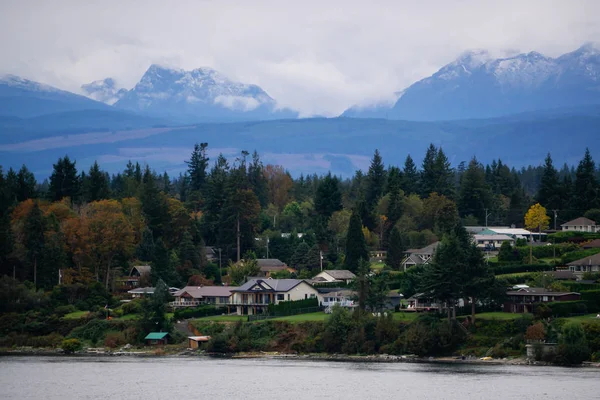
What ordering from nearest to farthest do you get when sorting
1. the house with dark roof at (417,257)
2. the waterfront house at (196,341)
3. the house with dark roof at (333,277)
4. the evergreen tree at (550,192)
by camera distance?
Result: the waterfront house at (196,341) → the house with dark roof at (333,277) → the house with dark roof at (417,257) → the evergreen tree at (550,192)

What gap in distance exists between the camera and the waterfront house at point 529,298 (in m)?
83.2

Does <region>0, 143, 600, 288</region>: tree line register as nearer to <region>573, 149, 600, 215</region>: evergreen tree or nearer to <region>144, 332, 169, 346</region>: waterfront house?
<region>573, 149, 600, 215</region>: evergreen tree

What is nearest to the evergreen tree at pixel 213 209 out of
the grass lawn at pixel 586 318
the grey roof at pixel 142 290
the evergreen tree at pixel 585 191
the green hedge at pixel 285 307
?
the grey roof at pixel 142 290

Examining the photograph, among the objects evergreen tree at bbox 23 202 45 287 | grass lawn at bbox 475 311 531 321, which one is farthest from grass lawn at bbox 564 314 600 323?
evergreen tree at bbox 23 202 45 287

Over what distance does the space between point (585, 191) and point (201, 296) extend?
165 feet

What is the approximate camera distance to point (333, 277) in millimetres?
106875

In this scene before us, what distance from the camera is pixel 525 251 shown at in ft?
346

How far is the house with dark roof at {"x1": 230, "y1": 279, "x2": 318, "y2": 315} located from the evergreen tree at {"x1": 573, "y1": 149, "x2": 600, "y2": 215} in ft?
133

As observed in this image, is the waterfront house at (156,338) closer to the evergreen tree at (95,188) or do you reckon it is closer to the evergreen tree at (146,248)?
the evergreen tree at (146,248)

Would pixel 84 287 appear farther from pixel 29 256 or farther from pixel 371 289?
pixel 371 289

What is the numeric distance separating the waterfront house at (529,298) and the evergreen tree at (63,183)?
209 ft

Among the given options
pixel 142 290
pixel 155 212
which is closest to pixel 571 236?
pixel 142 290

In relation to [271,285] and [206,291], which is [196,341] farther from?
[206,291]

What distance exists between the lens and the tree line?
107m
